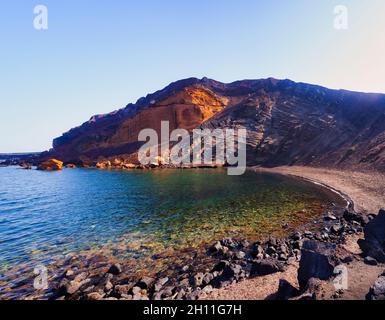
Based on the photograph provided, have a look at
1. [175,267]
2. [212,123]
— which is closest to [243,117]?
[212,123]

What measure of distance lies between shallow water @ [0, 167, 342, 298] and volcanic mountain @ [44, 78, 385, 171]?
75.5 feet

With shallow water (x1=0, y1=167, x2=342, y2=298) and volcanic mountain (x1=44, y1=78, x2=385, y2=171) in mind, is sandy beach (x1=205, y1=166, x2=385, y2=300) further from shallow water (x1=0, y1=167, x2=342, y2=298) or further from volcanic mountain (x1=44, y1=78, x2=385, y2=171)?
volcanic mountain (x1=44, y1=78, x2=385, y2=171)

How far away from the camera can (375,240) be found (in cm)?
1363

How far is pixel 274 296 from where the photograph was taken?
10453 mm

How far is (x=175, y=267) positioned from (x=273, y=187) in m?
28.2

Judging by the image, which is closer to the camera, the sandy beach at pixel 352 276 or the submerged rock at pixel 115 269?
the sandy beach at pixel 352 276

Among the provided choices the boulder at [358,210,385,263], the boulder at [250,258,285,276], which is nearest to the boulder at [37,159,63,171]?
the boulder at [250,258,285,276]

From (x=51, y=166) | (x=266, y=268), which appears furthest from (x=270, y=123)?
(x=51, y=166)

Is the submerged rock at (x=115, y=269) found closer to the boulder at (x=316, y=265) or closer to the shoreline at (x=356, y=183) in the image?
the boulder at (x=316, y=265)

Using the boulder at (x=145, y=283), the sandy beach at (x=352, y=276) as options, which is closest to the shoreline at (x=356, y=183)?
the sandy beach at (x=352, y=276)

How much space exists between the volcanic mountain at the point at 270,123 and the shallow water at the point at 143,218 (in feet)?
75.5

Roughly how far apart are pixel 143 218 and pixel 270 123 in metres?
64.2

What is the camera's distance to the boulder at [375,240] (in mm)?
12661

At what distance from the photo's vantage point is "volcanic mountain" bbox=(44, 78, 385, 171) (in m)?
57.2
